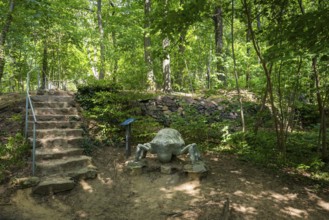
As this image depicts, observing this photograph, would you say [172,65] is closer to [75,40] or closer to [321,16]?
[75,40]

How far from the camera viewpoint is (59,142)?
6.02 m

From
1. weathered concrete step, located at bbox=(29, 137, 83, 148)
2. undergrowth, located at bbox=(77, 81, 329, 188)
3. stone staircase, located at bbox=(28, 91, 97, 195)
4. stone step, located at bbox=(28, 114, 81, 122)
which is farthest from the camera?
stone step, located at bbox=(28, 114, 81, 122)

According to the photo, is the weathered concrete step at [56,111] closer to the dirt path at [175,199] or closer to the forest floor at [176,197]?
the forest floor at [176,197]


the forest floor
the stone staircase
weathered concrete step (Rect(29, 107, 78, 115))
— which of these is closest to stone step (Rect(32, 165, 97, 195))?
the stone staircase

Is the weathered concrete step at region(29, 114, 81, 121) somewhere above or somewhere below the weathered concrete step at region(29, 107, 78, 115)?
below

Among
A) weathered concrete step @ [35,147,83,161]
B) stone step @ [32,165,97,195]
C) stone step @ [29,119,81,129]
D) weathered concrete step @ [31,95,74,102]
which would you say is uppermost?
weathered concrete step @ [31,95,74,102]

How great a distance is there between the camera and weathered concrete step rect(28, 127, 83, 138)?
6.05m

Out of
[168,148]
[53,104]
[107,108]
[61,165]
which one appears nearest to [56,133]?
[61,165]

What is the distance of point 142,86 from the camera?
848 cm

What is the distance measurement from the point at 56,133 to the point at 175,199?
3786 millimetres

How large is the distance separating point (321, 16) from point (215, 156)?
3.94 m

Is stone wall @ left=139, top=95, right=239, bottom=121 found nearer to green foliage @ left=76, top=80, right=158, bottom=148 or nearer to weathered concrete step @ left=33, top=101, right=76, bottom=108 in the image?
green foliage @ left=76, top=80, right=158, bottom=148

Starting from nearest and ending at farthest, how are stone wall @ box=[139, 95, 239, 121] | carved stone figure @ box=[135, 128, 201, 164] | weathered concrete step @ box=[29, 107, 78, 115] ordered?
carved stone figure @ box=[135, 128, 201, 164]
weathered concrete step @ box=[29, 107, 78, 115]
stone wall @ box=[139, 95, 239, 121]

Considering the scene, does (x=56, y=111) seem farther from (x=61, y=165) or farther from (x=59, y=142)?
(x=61, y=165)
